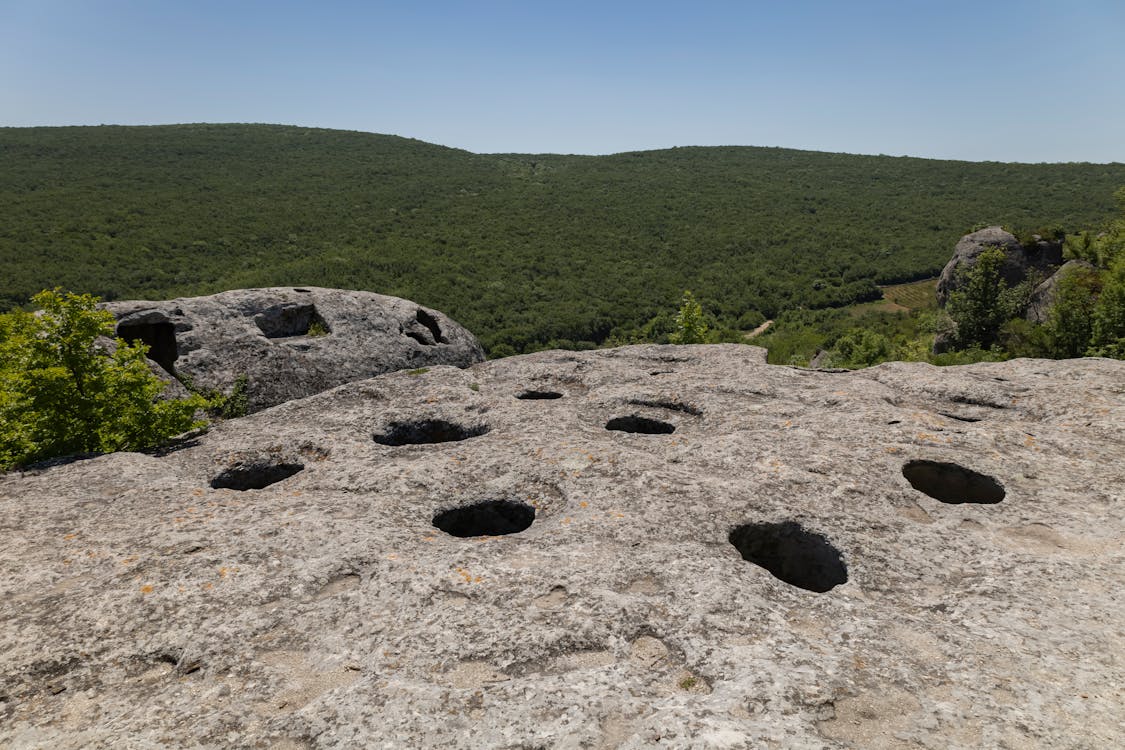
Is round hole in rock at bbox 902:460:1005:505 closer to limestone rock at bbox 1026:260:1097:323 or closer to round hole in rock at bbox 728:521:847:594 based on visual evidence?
round hole in rock at bbox 728:521:847:594

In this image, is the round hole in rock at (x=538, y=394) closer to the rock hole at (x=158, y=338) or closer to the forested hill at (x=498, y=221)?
the rock hole at (x=158, y=338)

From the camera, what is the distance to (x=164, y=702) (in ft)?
17.5

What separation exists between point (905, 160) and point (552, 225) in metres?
83.4

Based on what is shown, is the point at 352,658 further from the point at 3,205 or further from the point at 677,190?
the point at 677,190

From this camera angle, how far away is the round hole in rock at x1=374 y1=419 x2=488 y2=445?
12.0 meters

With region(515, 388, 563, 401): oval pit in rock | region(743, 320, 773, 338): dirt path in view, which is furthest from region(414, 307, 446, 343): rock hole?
region(743, 320, 773, 338): dirt path

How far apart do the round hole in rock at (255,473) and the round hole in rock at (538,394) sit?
193 inches

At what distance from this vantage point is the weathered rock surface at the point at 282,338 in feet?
55.4

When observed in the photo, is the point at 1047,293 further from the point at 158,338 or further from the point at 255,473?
the point at 158,338

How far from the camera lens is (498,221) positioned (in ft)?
311

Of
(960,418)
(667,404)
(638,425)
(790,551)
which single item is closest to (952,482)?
(960,418)

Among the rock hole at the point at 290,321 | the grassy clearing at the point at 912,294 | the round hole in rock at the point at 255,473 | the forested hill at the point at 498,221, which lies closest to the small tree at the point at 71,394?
the round hole in rock at the point at 255,473

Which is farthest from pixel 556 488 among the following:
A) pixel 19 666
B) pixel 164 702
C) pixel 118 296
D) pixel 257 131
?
pixel 257 131

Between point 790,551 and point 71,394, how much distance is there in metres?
12.2
